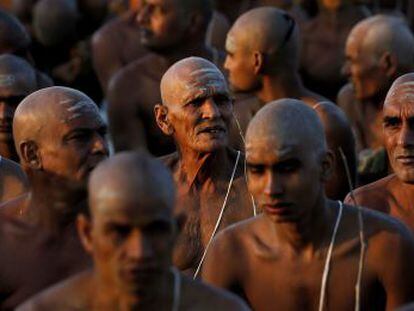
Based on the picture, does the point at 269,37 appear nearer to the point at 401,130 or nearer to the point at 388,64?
the point at 388,64

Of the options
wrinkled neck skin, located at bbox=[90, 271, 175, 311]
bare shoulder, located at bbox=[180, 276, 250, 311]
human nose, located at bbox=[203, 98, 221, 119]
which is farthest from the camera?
human nose, located at bbox=[203, 98, 221, 119]

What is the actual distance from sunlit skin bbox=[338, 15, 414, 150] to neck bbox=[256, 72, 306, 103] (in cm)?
96

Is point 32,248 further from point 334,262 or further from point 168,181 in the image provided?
point 168,181

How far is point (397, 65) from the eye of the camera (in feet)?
44.9

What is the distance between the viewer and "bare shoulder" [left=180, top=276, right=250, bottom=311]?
8.11 meters

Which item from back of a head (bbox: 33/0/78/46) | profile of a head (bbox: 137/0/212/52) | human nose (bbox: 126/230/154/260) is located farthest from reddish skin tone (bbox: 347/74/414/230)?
back of a head (bbox: 33/0/78/46)

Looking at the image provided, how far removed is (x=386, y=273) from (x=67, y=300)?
1817 millimetres

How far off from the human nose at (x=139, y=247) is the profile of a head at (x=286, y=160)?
1.26 meters

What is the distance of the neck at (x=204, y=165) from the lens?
11.0 m

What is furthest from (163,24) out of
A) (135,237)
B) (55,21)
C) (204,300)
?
(135,237)

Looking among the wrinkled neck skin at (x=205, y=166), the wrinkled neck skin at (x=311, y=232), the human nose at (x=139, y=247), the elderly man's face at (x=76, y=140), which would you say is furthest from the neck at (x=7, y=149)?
the human nose at (x=139, y=247)

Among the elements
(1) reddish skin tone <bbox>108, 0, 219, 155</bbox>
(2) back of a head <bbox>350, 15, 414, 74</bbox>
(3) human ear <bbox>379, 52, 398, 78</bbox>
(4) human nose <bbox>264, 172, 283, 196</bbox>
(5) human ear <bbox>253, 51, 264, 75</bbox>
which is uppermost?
(4) human nose <bbox>264, 172, 283, 196</bbox>

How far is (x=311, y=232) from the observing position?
9.30 m

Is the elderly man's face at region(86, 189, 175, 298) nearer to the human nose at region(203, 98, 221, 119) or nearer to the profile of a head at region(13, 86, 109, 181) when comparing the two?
the profile of a head at region(13, 86, 109, 181)
